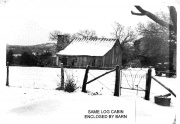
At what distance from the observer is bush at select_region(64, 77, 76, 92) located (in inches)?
103

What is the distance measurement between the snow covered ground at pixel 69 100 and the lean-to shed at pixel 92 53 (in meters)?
0.08

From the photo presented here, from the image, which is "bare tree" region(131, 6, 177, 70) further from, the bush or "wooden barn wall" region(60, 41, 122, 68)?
the bush

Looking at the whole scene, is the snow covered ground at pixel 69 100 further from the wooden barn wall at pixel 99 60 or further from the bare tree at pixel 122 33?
the bare tree at pixel 122 33

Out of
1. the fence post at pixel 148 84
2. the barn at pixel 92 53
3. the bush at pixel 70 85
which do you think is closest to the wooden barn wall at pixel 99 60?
the barn at pixel 92 53

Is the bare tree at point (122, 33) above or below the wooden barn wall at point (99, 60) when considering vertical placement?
above

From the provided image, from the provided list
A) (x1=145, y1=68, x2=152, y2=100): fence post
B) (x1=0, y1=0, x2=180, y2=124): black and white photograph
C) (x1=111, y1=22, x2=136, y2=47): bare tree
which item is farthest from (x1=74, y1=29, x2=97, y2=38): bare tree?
(x1=145, y1=68, x2=152, y2=100): fence post

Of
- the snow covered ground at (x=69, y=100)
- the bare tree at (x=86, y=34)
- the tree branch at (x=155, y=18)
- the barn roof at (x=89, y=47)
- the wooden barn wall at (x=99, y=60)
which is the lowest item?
the snow covered ground at (x=69, y=100)

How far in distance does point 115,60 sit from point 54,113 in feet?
2.12

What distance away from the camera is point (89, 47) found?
252 cm

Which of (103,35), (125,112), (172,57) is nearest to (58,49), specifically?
(103,35)

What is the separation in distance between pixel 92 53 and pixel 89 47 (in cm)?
6

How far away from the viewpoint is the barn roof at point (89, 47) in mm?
2506

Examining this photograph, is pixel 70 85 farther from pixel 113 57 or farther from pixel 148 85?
pixel 148 85

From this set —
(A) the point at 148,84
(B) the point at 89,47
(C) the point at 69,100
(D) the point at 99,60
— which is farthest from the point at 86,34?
(A) the point at 148,84
